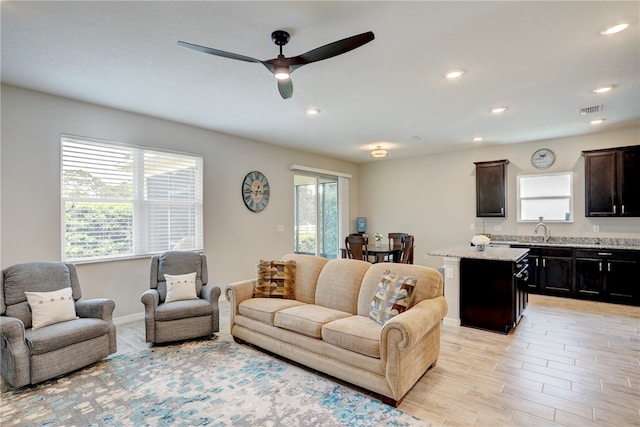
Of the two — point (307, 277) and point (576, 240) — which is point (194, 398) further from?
point (576, 240)

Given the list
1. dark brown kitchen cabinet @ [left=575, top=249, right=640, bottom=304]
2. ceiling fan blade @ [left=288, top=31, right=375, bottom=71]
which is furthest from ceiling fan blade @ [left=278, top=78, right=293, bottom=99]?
dark brown kitchen cabinet @ [left=575, top=249, right=640, bottom=304]

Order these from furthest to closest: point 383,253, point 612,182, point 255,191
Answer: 1. point 255,191
2. point 383,253
3. point 612,182

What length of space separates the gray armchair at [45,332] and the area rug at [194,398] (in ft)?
0.48

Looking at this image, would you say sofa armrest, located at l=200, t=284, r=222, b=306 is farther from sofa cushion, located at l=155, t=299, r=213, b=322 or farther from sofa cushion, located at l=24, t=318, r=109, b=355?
sofa cushion, located at l=24, t=318, r=109, b=355

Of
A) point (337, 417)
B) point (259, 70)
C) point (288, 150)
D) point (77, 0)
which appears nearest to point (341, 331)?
point (337, 417)

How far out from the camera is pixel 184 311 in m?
3.56

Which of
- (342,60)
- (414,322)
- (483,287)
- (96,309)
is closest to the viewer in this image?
(414,322)

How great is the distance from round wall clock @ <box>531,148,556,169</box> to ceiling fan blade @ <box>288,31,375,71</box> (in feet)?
18.6

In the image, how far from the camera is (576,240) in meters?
5.82

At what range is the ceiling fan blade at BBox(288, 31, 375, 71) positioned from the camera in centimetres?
198

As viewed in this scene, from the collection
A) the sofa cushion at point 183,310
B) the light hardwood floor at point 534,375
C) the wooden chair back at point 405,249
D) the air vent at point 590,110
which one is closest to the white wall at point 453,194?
the air vent at point 590,110

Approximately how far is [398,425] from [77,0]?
3499 mm

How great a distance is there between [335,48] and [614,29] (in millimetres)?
2164

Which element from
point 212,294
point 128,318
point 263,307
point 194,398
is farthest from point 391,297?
point 128,318
